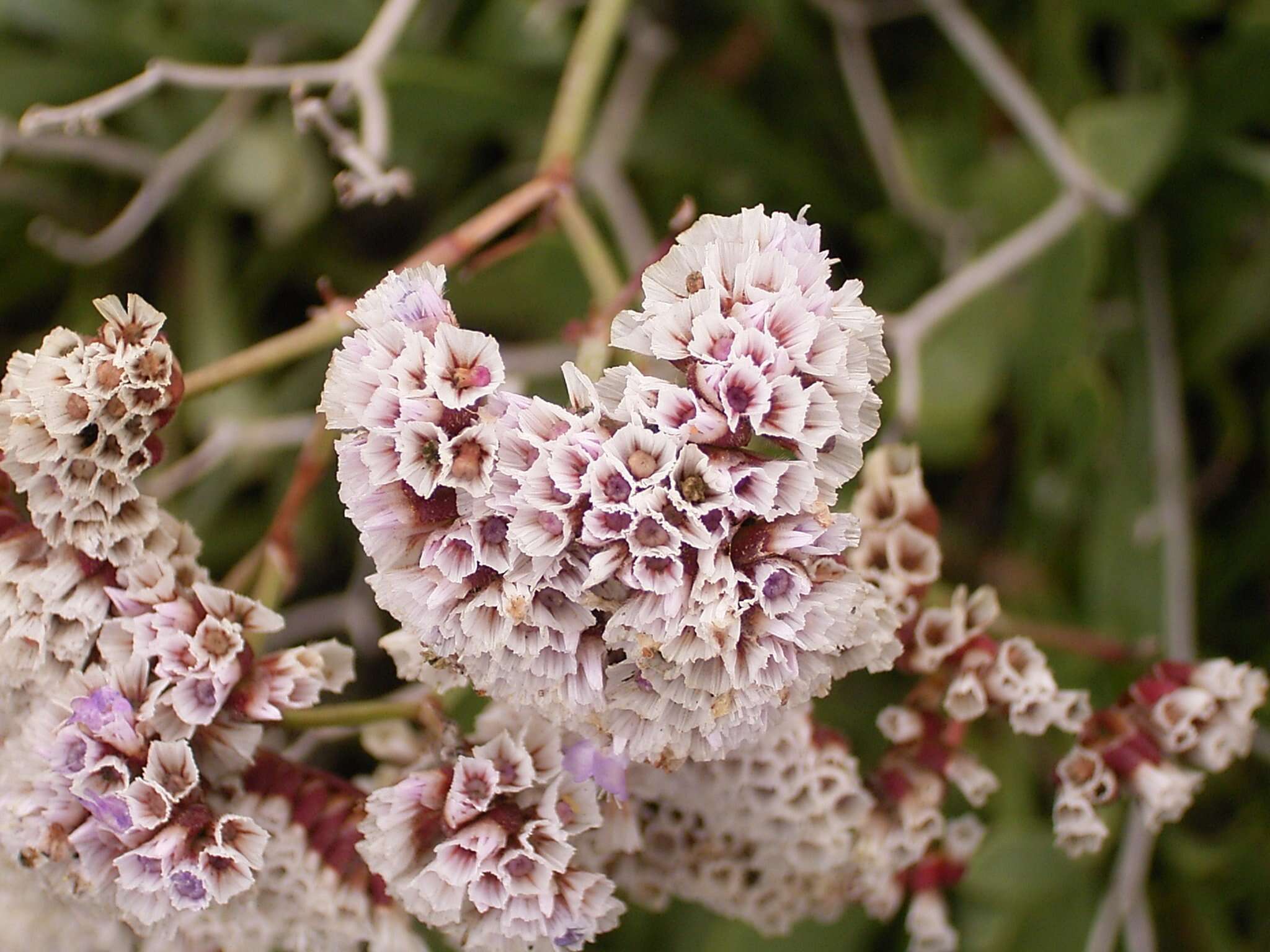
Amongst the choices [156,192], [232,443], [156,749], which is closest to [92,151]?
[156,192]

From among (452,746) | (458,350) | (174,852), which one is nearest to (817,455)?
(458,350)

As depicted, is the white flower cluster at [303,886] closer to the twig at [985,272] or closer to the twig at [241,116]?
the twig at [241,116]

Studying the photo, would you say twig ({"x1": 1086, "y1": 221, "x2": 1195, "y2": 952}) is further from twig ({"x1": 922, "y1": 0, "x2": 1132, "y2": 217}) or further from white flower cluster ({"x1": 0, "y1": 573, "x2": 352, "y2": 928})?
white flower cluster ({"x1": 0, "y1": 573, "x2": 352, "y2": 928})

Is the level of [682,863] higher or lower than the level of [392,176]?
lower

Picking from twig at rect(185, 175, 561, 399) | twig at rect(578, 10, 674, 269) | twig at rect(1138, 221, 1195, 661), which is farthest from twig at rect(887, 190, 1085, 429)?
twig at rect(185, 175, 561, 399)

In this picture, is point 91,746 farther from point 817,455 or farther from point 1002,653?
point 1002,653

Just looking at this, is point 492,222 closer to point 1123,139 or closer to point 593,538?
point 593,538
